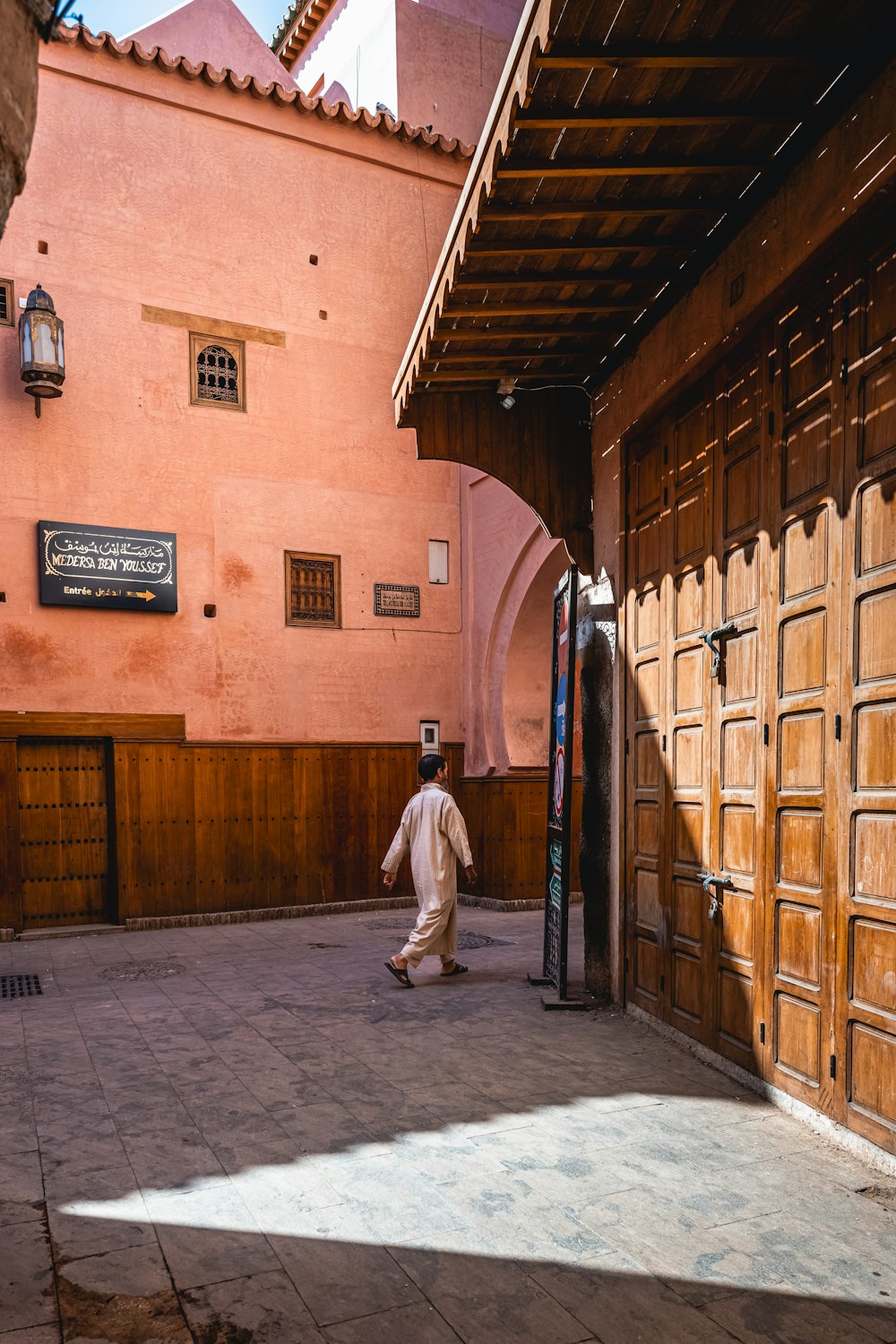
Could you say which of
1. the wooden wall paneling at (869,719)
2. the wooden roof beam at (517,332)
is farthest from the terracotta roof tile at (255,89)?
the wooden wall paneling at (869,719)

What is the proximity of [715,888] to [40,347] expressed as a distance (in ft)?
26.6

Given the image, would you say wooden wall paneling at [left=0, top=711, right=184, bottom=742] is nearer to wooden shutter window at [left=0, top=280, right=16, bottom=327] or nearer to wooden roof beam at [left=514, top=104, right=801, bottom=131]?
wooden shutter window at [left=0, top=280, right=16, bottom=327]


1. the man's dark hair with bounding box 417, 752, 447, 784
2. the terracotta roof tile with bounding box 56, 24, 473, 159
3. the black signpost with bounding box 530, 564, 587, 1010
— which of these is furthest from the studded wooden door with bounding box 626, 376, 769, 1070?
the terracotta roof tile with bounding box 56, 24, 473, 159

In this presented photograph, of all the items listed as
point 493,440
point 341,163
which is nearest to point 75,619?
point 493,440

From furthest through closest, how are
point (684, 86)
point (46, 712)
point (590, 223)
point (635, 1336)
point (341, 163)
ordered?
point (341, 163) → point (46, 712) → point (590, 223) → point (684, 86) → point (635, 1336)

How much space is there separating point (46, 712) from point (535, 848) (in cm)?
561

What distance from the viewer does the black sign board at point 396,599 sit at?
11805mm

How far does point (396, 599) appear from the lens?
11.9 metres

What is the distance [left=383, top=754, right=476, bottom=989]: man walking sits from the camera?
7148 millimetres

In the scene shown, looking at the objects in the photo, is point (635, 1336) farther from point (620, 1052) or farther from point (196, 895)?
point (196, 895)

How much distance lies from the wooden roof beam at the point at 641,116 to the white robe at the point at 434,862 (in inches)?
176

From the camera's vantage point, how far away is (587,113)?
4.05m

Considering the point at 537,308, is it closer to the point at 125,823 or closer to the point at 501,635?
the point at 501,635

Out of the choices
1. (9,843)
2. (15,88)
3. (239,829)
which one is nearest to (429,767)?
(239,829)
